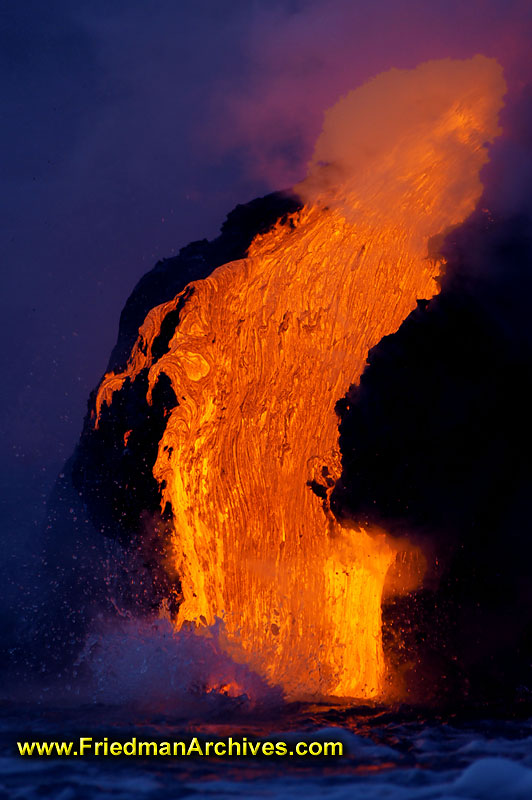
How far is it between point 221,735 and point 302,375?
8.70 ft

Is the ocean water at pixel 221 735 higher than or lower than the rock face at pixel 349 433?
lower

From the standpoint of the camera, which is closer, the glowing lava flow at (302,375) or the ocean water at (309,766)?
the ocean water at (309,766)

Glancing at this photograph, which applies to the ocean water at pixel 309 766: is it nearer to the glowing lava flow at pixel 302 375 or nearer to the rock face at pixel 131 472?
the glowing lava flow at pixel 302 375

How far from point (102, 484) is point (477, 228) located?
3668 mm

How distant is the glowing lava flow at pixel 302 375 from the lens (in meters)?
4.32

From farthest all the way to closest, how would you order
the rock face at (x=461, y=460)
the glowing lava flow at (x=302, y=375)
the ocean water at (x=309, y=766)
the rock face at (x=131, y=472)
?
the rock face at (x=131, y=472) < the glowing lava flow at (x=302, y=375) < the rock face at (x=461, y=460) < the ocean water at (x=309, y=766)

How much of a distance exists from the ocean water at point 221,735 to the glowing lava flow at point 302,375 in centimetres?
63

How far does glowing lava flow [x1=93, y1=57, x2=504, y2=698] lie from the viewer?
4316 mm

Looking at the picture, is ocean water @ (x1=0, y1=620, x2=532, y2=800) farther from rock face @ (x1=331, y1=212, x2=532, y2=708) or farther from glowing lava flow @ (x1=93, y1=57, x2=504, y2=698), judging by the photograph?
rock face @ (x1=331, y1=212, x2=532, y2=708)

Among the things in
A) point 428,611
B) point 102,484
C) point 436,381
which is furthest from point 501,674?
point 102,484

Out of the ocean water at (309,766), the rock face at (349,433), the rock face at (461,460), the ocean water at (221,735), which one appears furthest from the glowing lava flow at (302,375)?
the ocean water at (309,766)

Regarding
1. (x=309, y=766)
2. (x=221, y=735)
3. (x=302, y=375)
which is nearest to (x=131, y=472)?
(x=302, y=375)

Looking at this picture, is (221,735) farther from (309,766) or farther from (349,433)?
(349,433)

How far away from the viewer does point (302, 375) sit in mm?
4660
